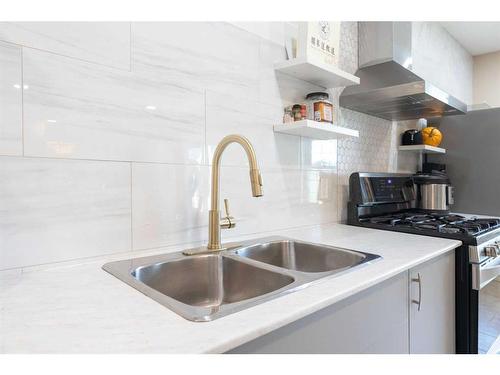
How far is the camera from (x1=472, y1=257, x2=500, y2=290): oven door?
129 centimetres

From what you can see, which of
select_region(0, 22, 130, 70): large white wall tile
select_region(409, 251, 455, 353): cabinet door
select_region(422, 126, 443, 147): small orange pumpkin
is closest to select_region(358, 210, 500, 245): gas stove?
select_region(409, 251, 455, 353): cabinet door

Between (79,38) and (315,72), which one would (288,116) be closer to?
(315,72)

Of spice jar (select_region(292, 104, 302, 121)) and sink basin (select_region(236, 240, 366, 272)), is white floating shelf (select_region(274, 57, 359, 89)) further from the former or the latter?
sink basin (select_region(236, 240, 366, 272))

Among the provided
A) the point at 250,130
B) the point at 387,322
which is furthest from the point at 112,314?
the point at 250,130

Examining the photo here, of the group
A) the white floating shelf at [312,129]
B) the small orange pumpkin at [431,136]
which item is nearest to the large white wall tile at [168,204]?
the white floating shelf at [312,129]

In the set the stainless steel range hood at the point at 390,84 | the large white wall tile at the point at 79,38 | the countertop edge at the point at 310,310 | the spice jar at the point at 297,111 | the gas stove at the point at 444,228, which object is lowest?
the countertop edge at the point at 310,310

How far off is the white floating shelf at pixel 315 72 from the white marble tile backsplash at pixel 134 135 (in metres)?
0.06

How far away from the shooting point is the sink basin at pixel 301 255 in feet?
3.82

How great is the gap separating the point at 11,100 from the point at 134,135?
33 cm

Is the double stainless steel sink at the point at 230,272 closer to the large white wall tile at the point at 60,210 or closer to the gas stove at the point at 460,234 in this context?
the large white wall tile at the point at 60,210

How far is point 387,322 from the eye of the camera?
94 centimetres

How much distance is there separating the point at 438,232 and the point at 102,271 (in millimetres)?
1356

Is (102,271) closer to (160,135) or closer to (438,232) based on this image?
(160,135)
